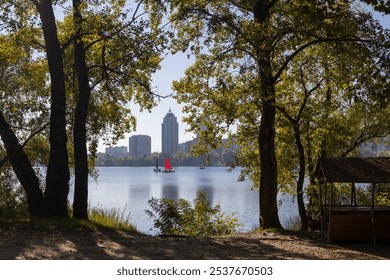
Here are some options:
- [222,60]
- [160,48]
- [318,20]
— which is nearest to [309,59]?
[222,60]

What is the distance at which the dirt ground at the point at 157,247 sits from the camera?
32.3ft

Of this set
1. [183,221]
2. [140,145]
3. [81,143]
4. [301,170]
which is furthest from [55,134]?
[140,145]

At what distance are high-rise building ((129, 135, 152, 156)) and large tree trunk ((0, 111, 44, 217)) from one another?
39.2m

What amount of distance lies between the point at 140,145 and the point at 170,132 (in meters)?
28.0

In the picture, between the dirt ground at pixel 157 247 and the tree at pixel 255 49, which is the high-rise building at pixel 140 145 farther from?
the dirt ground at pixel 157 247

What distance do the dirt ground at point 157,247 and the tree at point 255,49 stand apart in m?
3.78

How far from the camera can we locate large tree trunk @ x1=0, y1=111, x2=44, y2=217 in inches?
604

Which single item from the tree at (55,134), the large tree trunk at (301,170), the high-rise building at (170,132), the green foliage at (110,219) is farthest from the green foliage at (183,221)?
the high-rise building at (170,132)

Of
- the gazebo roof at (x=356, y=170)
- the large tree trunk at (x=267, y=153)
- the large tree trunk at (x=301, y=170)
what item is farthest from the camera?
the large tree trunk at (x=301, y=170)

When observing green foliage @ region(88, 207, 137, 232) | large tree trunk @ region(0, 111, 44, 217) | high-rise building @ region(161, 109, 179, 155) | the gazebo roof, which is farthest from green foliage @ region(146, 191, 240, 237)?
high-rise building @ region(161, 109, 179, 155)

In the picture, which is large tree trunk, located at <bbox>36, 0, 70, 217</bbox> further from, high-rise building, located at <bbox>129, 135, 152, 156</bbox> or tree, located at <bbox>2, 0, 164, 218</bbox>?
high-rise building, located at <bbox>129, 135, 152, 156</bbox>

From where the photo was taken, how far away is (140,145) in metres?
67.2

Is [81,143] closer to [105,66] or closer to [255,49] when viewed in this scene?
[105,66]
